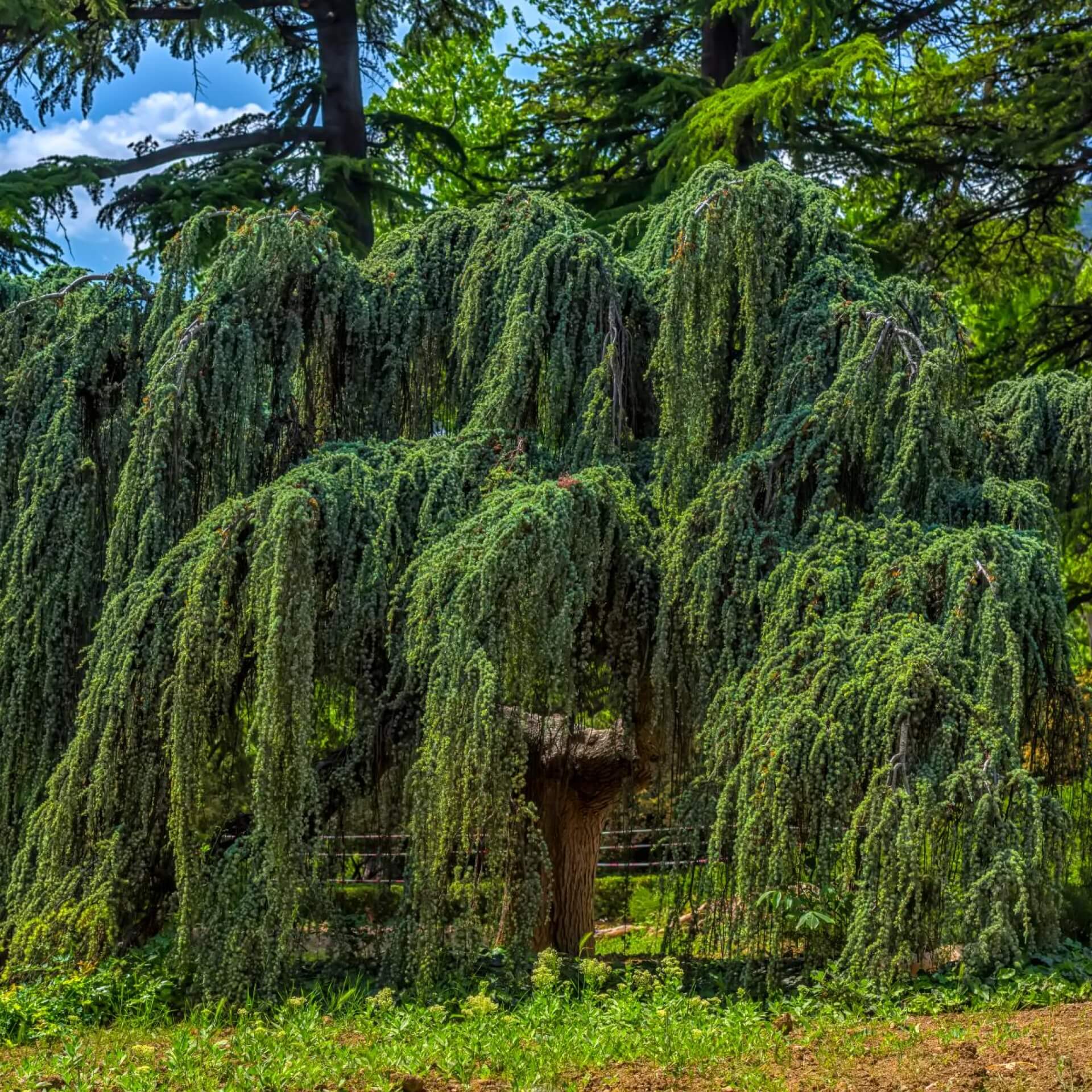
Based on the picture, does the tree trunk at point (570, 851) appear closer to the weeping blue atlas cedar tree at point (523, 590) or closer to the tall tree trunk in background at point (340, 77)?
the weeping blue atlas cedar tree at point (523, 590)

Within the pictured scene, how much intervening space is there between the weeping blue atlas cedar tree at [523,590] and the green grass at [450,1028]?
0.70ft

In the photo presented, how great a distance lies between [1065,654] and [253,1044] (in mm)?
3995

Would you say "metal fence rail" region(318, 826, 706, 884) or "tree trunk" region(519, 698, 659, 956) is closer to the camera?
"metal fence rail" region(318, 826, 706, 884)

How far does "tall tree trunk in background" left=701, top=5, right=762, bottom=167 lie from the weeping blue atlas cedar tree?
6.80 metres

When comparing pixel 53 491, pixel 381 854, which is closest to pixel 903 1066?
pixel 381 854

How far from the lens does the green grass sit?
498cm

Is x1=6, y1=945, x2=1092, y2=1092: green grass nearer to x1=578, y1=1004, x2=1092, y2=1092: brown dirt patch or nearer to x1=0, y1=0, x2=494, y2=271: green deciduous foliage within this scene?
x1=578, y1=1004, x2=1092, y2=1092: brown dirt patch

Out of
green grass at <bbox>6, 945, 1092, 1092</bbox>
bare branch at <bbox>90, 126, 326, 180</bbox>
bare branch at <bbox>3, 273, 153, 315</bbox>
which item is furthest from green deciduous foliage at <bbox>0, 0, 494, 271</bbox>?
green grass at <bbox>6, 945, 1092, 1092</bbox>

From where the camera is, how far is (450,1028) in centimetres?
553

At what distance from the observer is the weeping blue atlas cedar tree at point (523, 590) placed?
6.07 metres

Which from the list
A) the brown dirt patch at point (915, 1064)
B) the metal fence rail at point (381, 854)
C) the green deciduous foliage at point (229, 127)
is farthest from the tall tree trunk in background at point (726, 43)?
the brown dirt patch at point (915, 1064)

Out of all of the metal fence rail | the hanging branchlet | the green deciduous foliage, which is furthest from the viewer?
the green deciduous foliage

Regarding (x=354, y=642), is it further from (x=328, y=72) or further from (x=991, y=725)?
(x=328, y=72)

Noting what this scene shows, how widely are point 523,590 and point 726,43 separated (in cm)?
1099
